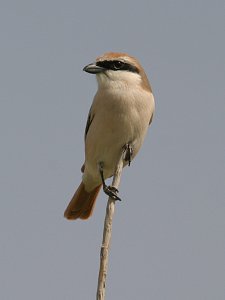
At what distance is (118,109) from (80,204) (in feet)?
6.46

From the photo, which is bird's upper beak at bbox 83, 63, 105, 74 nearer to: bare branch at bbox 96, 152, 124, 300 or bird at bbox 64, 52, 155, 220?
bird at bbox 64, 52, 155, 220

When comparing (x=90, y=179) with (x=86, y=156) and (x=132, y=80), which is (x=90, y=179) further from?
(x=132, y=80)

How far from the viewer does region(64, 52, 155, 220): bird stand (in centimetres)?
546

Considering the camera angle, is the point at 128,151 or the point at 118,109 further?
the point at 128,151

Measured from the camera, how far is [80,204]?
7.10 m

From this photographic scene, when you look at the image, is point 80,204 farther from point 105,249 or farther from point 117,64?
point 105,249

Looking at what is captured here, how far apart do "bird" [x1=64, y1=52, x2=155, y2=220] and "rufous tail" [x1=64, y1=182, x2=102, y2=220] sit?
1227 millimetres

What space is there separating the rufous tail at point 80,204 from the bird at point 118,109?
48.3 inches

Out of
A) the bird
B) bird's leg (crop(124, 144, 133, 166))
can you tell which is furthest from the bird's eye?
bird's leg (crop(124, 144, 133, 166))

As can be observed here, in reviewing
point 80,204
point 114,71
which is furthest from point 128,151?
point 80,204

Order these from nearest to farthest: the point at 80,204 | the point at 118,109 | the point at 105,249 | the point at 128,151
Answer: the point at 105,249
the point at 118,109
the point at 128,151
the point at 80,204

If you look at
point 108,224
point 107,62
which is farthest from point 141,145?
point 108,224

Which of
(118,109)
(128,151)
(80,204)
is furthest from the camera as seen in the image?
(80,204)

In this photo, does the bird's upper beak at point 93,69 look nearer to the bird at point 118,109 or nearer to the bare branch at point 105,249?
the bird at point 118,109
